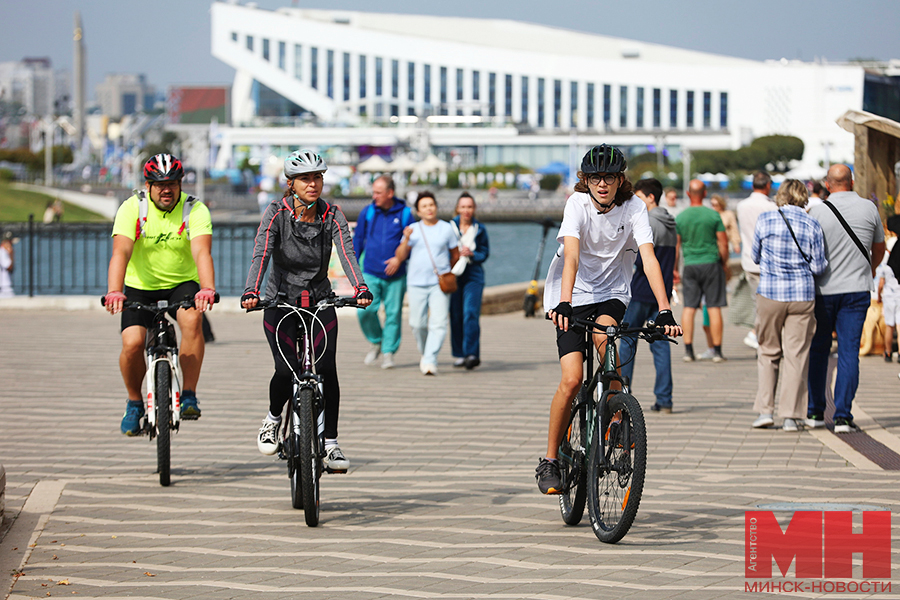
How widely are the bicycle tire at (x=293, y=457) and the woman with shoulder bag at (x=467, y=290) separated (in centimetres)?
565

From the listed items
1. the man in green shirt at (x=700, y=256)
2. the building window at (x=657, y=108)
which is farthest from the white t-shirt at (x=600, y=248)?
the building window at (x=657, y=108)

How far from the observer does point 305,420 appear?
5.48 m

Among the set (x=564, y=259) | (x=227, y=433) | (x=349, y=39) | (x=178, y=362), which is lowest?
(x=227, y=433)

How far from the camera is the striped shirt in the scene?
317 inches

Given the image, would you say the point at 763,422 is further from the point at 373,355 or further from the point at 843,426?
the point at 373,355

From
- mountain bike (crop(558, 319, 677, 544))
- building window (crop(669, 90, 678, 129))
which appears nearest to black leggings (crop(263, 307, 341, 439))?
mountain bike (crop(558, 319, 677, 544))

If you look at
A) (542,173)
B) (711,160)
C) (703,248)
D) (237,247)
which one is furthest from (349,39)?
(703,248)

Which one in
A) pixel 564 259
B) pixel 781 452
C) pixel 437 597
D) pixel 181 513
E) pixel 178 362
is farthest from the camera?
pixel 781 452

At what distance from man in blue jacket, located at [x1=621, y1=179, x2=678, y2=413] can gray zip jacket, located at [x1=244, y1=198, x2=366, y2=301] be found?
11.3ft

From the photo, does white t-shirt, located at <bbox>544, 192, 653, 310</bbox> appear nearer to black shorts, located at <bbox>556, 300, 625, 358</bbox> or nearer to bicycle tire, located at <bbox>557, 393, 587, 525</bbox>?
black shorts, located at <bbox>556, 300, 625, 358</bbox>

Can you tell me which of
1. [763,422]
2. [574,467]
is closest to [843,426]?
[763,422]

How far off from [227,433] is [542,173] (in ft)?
305

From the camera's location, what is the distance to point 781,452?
746cm

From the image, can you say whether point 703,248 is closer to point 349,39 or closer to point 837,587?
point 837,587
